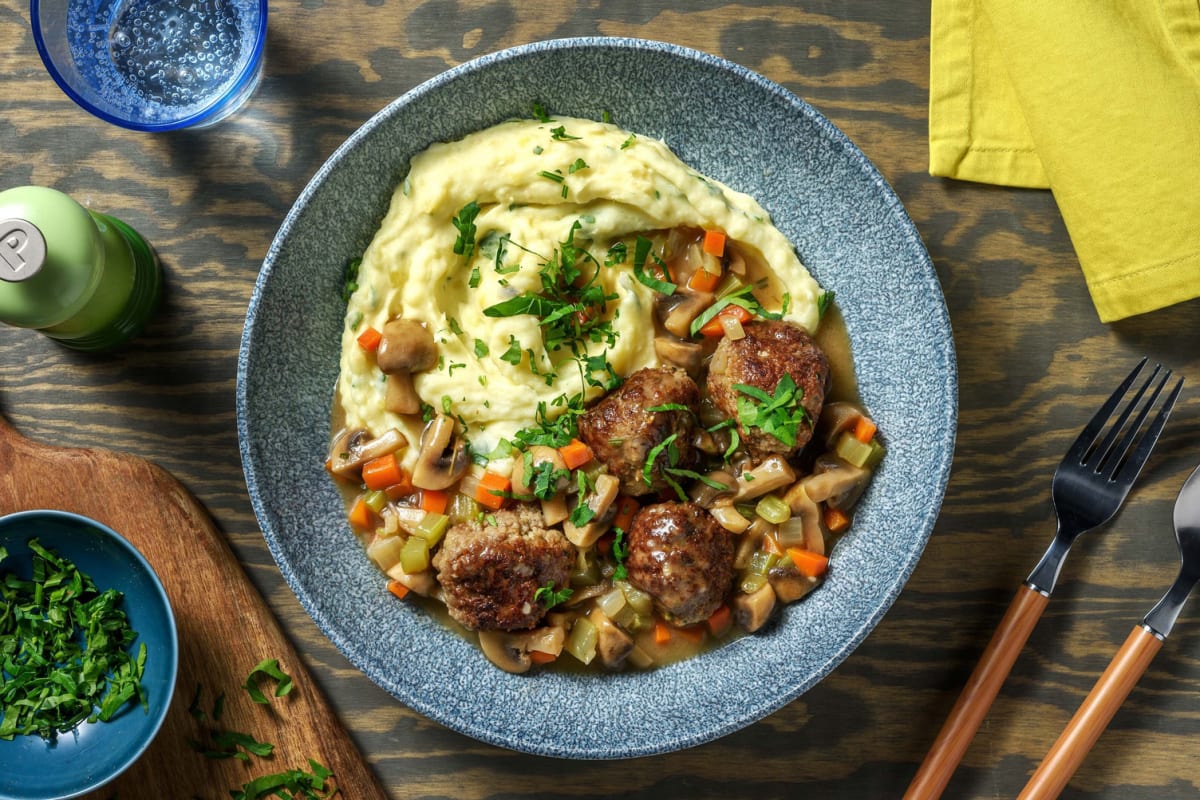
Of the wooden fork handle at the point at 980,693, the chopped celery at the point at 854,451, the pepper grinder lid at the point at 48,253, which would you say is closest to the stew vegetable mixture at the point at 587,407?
the chopped celery at the point at 854,451

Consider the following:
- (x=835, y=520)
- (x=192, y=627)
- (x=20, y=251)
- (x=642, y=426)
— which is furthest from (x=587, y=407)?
(x=20, y=251)

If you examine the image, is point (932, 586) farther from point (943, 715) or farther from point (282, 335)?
point (282, 335)

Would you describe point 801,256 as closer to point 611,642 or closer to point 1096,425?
point 1096,425

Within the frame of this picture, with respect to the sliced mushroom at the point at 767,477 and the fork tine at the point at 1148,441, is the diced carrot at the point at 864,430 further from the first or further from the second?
the fork tine at the point at 1148,441

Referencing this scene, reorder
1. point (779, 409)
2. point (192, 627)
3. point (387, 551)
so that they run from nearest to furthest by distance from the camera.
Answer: point (779, 409)
point (387, 551)
point (192, 627)

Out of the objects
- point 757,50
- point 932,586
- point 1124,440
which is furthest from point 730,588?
point 757,50

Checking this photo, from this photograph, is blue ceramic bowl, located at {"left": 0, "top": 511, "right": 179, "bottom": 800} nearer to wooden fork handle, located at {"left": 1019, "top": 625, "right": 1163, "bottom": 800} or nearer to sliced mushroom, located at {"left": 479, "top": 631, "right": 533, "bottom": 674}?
sliced mushroom, located at {"left": 479, "top": 631, "right": 533, "bottom": 674}

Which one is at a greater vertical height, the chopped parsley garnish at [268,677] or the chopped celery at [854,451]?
the chopped celery at [854,451]
